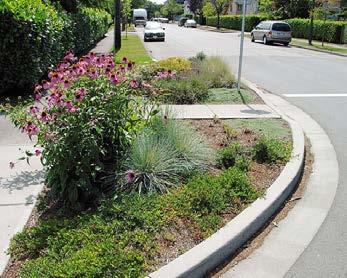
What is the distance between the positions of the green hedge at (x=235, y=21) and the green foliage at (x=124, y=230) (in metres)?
48.1

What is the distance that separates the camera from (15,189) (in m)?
5.03

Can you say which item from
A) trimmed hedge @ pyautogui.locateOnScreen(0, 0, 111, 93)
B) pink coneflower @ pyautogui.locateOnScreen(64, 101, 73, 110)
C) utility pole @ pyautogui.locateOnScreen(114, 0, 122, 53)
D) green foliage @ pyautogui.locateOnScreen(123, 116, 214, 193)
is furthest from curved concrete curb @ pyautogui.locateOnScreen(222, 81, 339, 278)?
utility pole @ pyautogui.locateOnScreen(114, 0, 122, 53)

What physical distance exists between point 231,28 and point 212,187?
199 ft

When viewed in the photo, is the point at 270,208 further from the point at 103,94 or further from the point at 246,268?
the point at 103,94

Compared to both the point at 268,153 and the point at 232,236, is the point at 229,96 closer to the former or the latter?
the point at 268,153

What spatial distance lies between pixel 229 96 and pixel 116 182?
20.3 feet

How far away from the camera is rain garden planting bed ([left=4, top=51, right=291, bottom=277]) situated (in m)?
3.57

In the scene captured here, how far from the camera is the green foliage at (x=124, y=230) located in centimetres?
332

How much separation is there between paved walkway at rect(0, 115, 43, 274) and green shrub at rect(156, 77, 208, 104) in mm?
3713

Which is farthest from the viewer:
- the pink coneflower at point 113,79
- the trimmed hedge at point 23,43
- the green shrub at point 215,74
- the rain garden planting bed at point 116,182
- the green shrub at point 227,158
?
the green shrub at point 215,74

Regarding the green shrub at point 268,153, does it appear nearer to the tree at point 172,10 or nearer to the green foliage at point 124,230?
the green foliage at point 124,230

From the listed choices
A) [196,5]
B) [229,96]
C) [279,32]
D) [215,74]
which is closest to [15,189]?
[229,96]

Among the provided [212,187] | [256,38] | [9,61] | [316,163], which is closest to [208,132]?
[316,163]

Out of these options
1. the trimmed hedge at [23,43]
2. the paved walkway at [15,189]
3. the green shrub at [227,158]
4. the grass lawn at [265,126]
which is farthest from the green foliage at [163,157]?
the trimmed hedge at [23,43]
